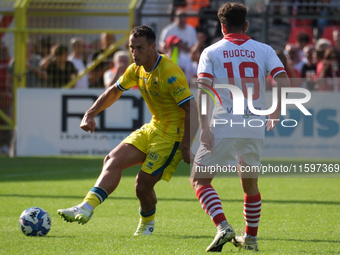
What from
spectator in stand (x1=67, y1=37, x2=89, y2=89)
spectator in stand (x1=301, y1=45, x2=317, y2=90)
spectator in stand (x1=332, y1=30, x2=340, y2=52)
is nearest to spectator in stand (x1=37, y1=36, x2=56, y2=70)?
spectator in stand (x1=67, y1=37, x2=89, y2=89)

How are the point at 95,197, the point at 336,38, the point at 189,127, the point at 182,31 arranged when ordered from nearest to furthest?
1. the point at 95,197
2. the point at 189,127
3. the point at 182,31
4. the point at 336,38

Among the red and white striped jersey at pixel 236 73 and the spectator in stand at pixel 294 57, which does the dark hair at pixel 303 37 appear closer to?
the spectator in stand at pixel 294 57

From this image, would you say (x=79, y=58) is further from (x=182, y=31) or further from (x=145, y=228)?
(x=145, y=228)

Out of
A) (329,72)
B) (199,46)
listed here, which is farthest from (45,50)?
(329,72)

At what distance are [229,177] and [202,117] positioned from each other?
7237 mm

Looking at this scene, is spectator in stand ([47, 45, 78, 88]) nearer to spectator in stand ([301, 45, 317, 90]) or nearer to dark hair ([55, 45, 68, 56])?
dark hair ([55, 45, 68, 56])

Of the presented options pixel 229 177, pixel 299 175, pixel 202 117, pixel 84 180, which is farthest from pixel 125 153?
pixel 299 175

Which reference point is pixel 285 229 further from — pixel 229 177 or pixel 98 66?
pixel 98 66

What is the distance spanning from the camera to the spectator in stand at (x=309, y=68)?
16125 mm

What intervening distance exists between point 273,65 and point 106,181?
6.04ft

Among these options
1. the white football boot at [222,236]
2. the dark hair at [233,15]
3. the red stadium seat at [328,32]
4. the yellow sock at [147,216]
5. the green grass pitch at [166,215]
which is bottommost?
the green grass pitch at [166,215]

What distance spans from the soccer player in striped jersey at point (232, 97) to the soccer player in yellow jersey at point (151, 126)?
0.49 metres

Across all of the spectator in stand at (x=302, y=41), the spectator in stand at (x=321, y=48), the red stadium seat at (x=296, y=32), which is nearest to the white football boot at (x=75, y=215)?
the spectator in stand at (x=321, y=48)

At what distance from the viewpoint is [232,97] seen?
6285 mm
